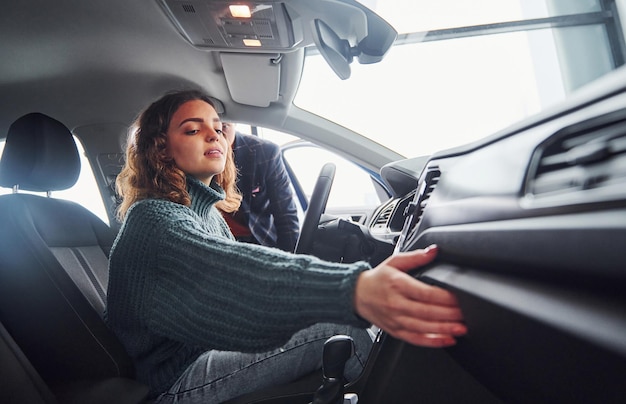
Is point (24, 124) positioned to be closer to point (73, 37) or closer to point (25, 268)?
point (25, 268)

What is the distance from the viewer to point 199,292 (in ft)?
2.48

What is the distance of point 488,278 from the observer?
474 millimetres

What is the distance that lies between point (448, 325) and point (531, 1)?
2125mm

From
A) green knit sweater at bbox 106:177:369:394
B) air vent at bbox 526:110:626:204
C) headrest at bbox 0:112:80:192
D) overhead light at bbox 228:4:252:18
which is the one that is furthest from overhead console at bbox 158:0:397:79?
air vent at bbox 526:110:626:204

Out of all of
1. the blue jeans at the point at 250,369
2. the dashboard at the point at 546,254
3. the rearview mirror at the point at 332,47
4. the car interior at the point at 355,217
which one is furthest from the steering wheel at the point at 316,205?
the dashboard at the point at 546,254

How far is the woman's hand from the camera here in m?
0.51

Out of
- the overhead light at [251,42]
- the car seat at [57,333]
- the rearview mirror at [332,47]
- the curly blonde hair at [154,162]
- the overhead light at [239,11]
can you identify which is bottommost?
the car seat at [57,333]

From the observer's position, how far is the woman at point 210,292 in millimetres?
547

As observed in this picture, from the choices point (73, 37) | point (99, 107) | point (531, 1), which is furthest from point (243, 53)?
point (531, 1)

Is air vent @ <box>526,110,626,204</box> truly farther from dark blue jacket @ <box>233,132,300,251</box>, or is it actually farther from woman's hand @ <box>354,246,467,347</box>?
dark blue jacket @ <box>233,132,300,251</box>

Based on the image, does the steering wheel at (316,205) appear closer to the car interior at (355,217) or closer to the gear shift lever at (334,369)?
the car interior at (355,217)

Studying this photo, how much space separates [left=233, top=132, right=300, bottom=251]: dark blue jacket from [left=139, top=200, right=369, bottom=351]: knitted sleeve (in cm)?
162

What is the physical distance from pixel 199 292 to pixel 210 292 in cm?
3

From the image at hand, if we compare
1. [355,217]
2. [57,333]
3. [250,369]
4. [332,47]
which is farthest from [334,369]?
[355,217]
